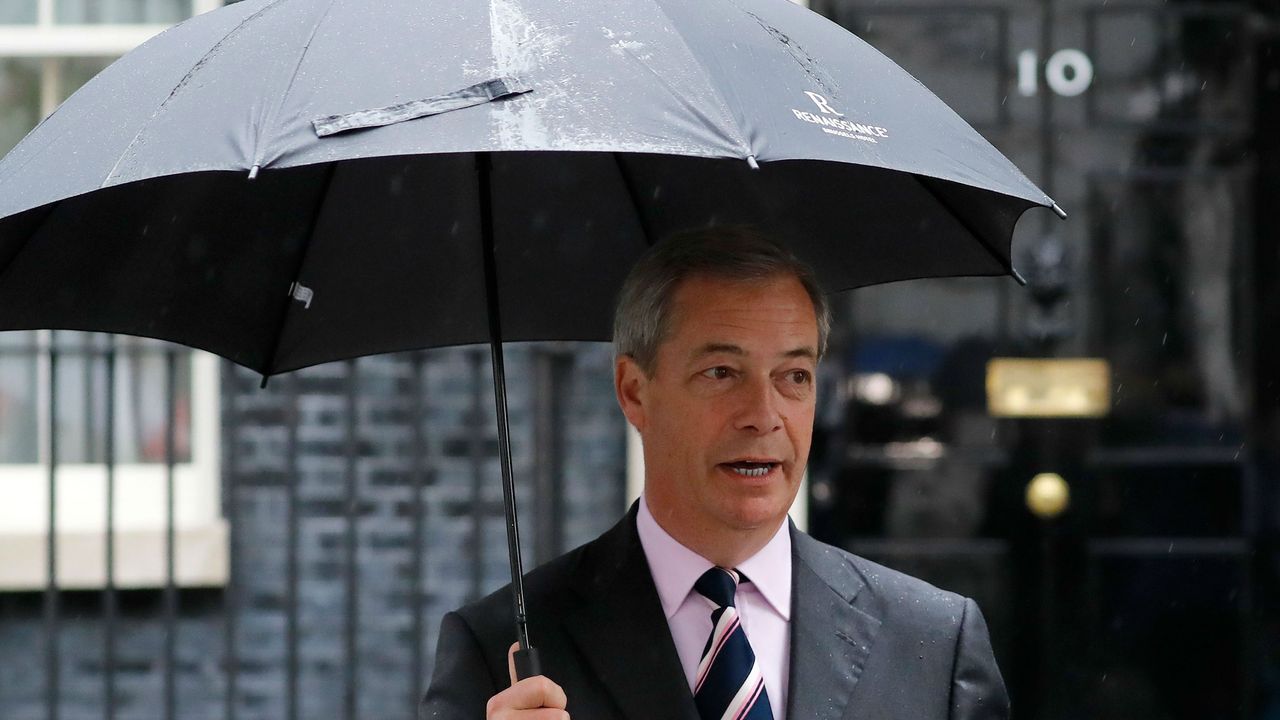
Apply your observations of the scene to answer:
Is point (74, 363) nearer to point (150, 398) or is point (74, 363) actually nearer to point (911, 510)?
point (150, 398)

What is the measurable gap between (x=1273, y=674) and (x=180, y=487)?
3752 mm

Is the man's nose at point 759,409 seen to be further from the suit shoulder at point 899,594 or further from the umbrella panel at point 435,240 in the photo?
the umbrella panel at point 435,240

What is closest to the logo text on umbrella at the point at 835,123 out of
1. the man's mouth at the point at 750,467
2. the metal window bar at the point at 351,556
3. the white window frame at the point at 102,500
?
the man's mouth at the point at 750,467

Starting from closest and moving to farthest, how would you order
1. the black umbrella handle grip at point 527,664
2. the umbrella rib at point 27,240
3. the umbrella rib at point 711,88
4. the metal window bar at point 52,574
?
the umbrella rib at point 711,88
the black umbrella handle grip at point 527,664
the umbrella rib at point 27,240
the metal window bar at point 52,574

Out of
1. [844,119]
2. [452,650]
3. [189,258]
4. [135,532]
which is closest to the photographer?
[844,119]

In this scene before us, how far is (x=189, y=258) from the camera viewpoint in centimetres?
274

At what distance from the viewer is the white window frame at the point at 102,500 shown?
5461 millimetres

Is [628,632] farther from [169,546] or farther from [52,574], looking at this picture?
[52,574]

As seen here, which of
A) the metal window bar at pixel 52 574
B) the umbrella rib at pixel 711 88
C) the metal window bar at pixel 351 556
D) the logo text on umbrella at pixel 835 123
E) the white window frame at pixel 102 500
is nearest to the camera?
the umbrella rib at pixel 711 88

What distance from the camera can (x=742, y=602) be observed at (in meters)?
2.34

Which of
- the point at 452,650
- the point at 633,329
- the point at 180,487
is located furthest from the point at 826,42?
the point at 180,487

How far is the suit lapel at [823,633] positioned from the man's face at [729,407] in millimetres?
132

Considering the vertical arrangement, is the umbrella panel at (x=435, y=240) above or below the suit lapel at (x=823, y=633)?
above

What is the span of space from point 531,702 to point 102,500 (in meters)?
3.93
